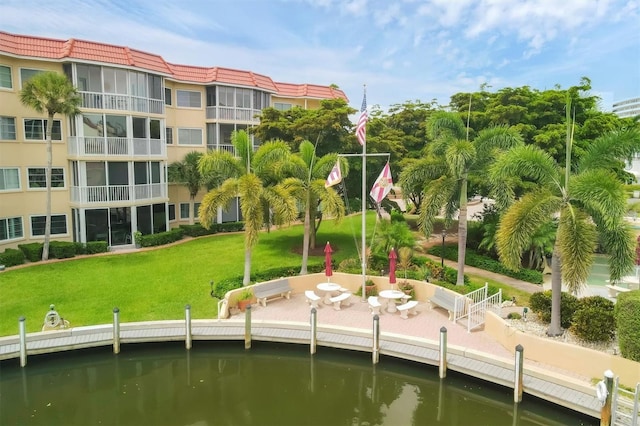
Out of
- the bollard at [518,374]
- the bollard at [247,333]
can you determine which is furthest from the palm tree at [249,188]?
the bollard at [518,374]

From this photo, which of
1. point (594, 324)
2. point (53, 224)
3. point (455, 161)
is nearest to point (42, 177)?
point (53, 224)

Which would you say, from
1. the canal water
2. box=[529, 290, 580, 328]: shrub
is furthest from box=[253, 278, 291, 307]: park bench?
box=[529, 290, 580, 328]: shrub

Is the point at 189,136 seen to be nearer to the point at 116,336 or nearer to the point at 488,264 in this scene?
the point at 116,336

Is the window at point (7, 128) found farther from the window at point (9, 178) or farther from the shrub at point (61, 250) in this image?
the shrub at point (61, 250)

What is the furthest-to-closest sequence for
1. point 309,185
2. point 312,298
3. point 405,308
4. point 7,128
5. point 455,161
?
point 7,128
point 309,185
point 455,161
point 312,298
point 405,308

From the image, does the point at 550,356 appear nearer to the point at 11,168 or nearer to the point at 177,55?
the point at 11,168

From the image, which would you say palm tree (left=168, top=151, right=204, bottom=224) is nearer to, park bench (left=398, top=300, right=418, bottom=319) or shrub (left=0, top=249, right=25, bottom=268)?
shrub (left=0, top=249, right=25, bottom=268)

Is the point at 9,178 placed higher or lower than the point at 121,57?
lower
